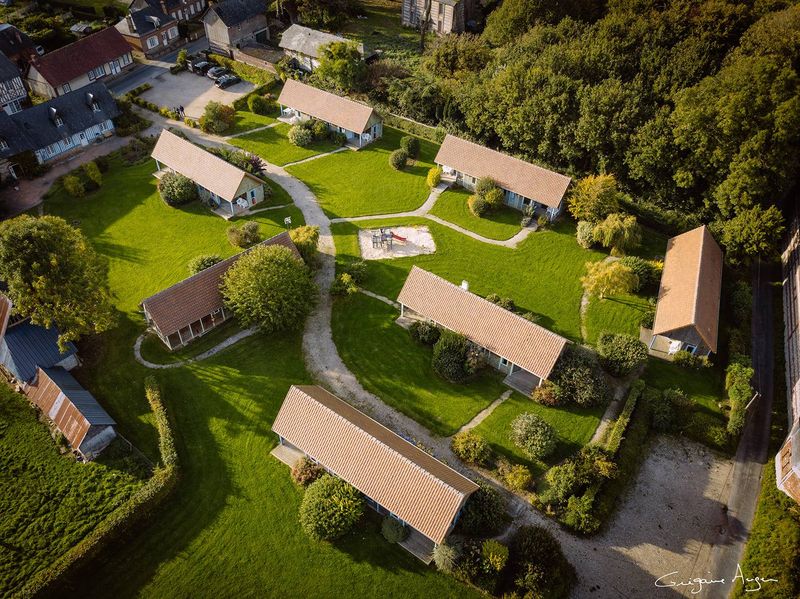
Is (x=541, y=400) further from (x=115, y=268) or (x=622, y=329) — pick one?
(x=115, y=268)

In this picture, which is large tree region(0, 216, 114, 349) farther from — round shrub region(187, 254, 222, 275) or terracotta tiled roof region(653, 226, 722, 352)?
terracotta tiled roof region(653, 226, 722, 352)

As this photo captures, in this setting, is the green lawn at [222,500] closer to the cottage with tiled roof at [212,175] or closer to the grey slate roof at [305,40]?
the cottage with tiled roof at [212,175]

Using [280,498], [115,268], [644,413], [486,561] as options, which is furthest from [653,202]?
[115,268]

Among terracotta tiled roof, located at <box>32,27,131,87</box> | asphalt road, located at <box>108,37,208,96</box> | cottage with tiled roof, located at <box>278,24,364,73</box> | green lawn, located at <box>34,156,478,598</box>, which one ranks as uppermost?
cottage with tiled roof, located at <box>278,24,364,73</box>

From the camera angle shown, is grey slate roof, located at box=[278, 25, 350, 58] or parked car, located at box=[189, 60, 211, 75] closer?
grey slate roof, located at box=[278, 25, 350, 58]

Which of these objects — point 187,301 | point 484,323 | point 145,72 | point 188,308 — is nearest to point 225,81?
point 145,72

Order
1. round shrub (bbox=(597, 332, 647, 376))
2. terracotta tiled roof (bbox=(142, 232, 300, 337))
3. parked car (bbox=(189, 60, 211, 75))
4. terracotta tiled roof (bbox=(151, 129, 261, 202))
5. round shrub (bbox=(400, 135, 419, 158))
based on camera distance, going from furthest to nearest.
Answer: parked car (bbox=(189, 60, 211, 75)) < round shrub (bbox=(400, 135, 419, 158)) < terracotta tiled roof (bbox=(151, 129, 261, 202)) < terracotta tiled roof (bbox=(142, 232, 300, 337)) < round shrub (bbox=(597, 332, 647, 376))
